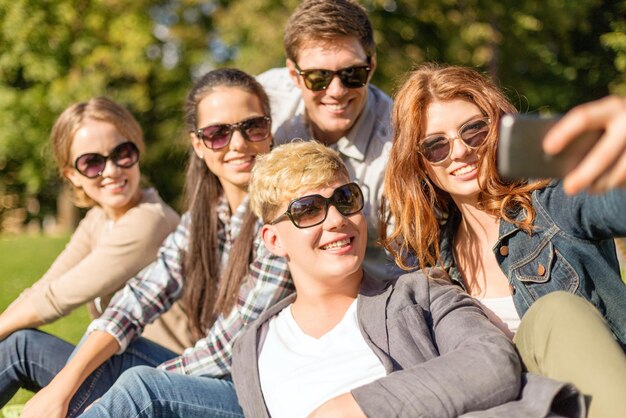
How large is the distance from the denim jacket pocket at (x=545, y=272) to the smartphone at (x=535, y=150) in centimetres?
142

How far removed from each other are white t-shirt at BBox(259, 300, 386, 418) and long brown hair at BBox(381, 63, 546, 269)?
45 centimetres

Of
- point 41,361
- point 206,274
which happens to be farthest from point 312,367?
point 41,361

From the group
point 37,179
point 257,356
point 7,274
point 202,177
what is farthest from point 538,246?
point 37,179

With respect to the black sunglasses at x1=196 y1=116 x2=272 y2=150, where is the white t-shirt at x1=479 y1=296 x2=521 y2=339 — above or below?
below

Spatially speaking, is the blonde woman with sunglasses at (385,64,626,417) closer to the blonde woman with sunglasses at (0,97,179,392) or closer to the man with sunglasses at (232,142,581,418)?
the man with sunglasses at (232,142,581,418)

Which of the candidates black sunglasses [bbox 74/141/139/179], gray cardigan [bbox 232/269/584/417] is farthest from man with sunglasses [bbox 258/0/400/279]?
gray cardigan [bbox 232/269/584/417]

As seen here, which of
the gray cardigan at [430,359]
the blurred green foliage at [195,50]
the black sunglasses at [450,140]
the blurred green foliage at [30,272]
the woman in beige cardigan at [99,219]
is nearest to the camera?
the gray cardigan at [430,359]

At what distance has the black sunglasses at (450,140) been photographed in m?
2.92

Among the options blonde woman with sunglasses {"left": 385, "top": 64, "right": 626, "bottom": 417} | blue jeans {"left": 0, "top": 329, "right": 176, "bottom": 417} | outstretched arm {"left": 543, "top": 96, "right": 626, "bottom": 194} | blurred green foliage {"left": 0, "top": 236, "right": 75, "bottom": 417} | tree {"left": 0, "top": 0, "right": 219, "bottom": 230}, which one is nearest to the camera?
outstretched arm {"left": 543, "top": 96, "right": 626, "bottom": 194}

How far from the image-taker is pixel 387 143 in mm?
3959

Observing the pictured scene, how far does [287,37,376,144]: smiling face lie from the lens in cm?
387

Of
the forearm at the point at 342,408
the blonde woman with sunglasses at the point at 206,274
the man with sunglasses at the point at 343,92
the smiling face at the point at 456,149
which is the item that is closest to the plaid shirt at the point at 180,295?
the blonde woman with sunglasses at the point at 206,274

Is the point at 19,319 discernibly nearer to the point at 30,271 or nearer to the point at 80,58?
the point at 30,271

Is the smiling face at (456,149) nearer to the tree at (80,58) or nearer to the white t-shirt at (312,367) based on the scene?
the white t-shirt at (312,367)
